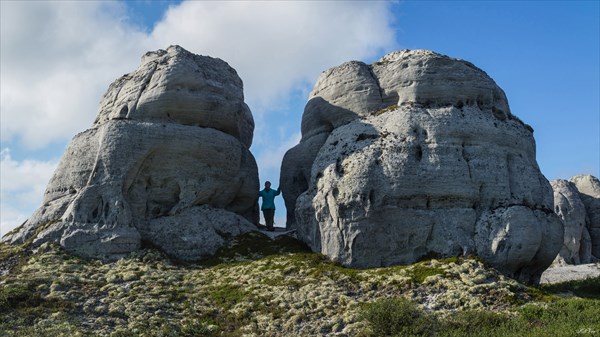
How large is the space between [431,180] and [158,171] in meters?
15.7

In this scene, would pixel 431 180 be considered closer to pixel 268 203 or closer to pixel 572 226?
pixel 268 203

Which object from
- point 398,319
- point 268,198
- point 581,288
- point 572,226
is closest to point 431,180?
point 398,319

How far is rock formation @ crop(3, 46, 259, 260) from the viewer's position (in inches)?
1443

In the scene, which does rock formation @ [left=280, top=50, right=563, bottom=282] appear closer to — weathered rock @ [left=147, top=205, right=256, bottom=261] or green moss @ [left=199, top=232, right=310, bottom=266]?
green moss @ [left=199, top=232, right=310, bottom=266]

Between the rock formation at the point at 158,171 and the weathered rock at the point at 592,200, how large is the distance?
1490 inches

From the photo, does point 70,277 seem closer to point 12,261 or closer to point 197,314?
point 12,261

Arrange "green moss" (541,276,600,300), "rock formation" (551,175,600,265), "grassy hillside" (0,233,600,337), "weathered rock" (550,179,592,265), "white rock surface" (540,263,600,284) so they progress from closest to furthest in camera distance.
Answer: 1. "grassy hillside" (0,233,600,337)
2. "green moss" (541,276,600,300)
3. "white rock surface" (540,263,600,284)
4. "weathered rock" (550,179,592,265)
5. "rock formation" (551,175,600,265)

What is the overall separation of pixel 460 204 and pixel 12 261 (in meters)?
23.4

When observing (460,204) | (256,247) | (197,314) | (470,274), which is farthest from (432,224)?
(197,314)

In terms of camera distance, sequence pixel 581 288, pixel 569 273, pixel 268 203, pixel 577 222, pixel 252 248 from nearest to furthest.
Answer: pixel 252 248, pixel 581 288, pixel 268 203, pixel 569 273, pixel 577 222

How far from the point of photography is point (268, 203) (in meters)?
43.8

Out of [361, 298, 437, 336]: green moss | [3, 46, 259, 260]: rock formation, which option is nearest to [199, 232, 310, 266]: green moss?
[3, 46, 259, 260]: rock formation

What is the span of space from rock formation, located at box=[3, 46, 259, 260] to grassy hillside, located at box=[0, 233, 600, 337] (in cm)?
170

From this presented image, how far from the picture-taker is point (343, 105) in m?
41.0
